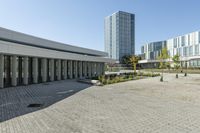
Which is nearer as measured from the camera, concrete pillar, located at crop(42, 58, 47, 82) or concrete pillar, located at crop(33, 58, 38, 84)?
concrete pillar, located at crop(33, 58, 38, 84)

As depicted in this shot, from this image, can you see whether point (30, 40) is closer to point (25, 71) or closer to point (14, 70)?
point (25, 71)

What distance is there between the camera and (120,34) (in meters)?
107

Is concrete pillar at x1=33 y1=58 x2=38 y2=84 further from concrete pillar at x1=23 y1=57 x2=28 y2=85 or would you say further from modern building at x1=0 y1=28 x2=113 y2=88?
concrete pillar at x1=23 y1=57 x2=28 y2=85

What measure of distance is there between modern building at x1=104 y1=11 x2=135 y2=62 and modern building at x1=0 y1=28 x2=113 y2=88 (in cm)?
8119

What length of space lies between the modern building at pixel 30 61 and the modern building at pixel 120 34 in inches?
3196

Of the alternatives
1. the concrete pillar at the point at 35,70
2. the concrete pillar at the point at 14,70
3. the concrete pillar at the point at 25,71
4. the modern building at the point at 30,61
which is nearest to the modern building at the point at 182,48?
the modern building at the point at 30,61

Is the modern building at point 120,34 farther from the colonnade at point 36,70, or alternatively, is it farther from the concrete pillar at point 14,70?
the concrete pillar at point 14,70

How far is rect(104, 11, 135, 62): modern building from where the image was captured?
107688 millimetres

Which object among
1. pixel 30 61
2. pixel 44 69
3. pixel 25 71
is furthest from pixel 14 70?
pixel 44 69

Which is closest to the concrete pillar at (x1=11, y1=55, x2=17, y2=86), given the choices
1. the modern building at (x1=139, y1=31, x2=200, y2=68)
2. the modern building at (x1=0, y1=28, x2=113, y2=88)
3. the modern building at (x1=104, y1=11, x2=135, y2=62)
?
the modern building at (x1=0, y1=28, x2=113, y2=88)

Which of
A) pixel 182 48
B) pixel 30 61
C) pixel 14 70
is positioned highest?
pixel 182 48

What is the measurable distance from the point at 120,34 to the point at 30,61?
92.9 m

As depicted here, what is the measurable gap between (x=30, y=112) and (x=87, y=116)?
3058 mm

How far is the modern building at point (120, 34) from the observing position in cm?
10769
